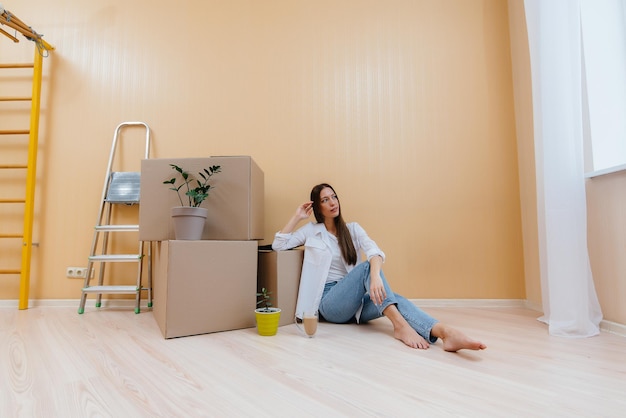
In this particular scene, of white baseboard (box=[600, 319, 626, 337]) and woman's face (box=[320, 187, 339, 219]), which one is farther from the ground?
woman's face (box=[320, 187, 339, 219])

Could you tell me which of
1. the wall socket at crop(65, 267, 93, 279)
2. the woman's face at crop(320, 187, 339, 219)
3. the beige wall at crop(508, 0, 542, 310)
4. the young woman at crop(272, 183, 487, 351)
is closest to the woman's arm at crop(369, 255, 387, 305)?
the young woman at crop(272, 183, 487, 351)

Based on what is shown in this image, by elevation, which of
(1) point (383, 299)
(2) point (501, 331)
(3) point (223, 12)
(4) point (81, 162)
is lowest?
(2) point (501, 331)

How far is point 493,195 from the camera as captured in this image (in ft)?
7.76

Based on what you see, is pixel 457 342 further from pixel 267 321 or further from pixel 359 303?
pixel 267 321

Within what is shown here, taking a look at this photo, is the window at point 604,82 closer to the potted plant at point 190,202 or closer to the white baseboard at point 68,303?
the potted plant at point 190,202

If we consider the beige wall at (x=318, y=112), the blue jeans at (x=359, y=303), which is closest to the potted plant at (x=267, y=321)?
the blue jeans at (x=359, y=303)

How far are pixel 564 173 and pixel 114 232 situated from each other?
8.41 feet

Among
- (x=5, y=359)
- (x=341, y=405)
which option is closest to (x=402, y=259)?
(x=341, y=405)

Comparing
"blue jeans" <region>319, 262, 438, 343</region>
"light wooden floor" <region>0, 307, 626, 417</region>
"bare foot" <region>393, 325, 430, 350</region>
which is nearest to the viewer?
"light wooden floor" <region>0, 307, 626, 417</region>

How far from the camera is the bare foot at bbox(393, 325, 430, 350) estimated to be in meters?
1.40

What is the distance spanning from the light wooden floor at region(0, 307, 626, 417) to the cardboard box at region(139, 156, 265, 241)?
0.49 metres

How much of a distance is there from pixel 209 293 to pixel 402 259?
1264 mm

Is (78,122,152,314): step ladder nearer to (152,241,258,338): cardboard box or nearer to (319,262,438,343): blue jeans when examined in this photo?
(152,241,258,338): cardboard box

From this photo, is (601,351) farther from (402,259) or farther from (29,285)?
(29,285)
